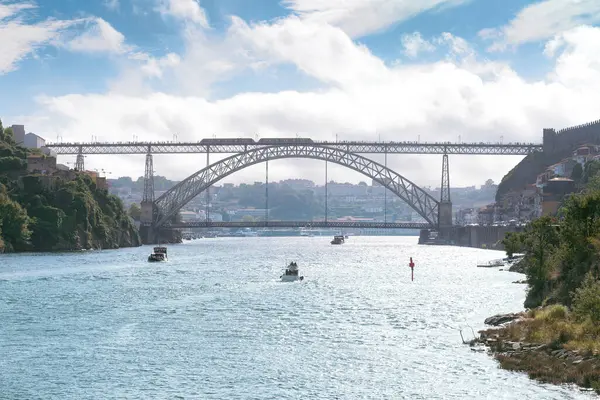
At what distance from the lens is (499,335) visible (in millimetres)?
38094

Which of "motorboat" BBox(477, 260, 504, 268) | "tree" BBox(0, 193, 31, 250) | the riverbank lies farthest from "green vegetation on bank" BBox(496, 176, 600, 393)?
"tree" BBox(0, 193, 31, 250)

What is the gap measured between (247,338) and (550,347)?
14418 mm

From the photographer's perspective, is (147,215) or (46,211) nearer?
(46,211)

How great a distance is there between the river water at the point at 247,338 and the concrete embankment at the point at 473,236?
70.1m

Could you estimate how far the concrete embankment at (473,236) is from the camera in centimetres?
14629

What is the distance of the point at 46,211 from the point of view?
11381cm

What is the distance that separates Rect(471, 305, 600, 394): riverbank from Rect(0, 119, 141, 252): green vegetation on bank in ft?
257

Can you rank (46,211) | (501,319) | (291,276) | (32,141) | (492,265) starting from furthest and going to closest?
(32,141) < (46,211) < (492,265) < (291,276) < (501,319)

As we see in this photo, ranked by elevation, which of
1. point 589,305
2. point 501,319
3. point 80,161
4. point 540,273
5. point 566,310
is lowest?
point 501,319

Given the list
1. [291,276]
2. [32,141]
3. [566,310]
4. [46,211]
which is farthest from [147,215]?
[566,310]

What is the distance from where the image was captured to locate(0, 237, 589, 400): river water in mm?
30797

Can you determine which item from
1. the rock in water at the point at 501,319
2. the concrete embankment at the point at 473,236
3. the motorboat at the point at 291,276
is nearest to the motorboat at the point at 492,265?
the motorboat at the point at 291,276

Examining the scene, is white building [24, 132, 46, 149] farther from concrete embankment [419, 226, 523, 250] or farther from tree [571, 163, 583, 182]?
tree [571, 163, 583, 182]

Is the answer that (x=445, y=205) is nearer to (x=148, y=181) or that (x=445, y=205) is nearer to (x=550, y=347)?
(x=148, y=181)
